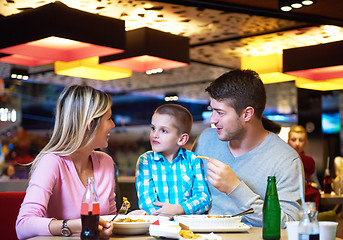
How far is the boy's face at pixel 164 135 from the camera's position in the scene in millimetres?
2627

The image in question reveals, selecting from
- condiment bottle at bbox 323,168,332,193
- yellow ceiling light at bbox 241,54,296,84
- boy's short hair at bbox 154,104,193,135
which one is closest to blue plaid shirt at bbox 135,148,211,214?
boy's short hair at bbox 154,104,193,135

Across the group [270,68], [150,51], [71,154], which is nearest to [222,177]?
[71,154]

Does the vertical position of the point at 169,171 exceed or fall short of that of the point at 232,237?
it exceeds it

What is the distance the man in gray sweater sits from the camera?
2316mm

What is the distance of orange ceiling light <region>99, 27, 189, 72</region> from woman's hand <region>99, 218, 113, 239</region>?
515 centimetres

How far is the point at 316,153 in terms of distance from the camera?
9.67 m

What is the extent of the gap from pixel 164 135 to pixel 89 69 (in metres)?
5.37

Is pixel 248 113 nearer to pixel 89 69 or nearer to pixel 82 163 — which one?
pixel 82 163

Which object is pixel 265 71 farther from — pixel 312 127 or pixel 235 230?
pixel 235 230

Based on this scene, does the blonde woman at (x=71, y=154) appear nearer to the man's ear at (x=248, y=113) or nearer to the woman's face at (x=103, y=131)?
the woman's face at (x=103, y=131)

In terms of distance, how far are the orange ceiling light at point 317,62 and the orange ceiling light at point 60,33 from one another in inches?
108

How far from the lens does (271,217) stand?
1.78 meters

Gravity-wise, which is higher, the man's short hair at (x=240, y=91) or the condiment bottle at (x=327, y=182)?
the man's short hair at (x=240, y=91)

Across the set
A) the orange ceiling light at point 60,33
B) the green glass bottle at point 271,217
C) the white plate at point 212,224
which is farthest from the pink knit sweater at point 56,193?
the orange ceiling light at point 60,33
